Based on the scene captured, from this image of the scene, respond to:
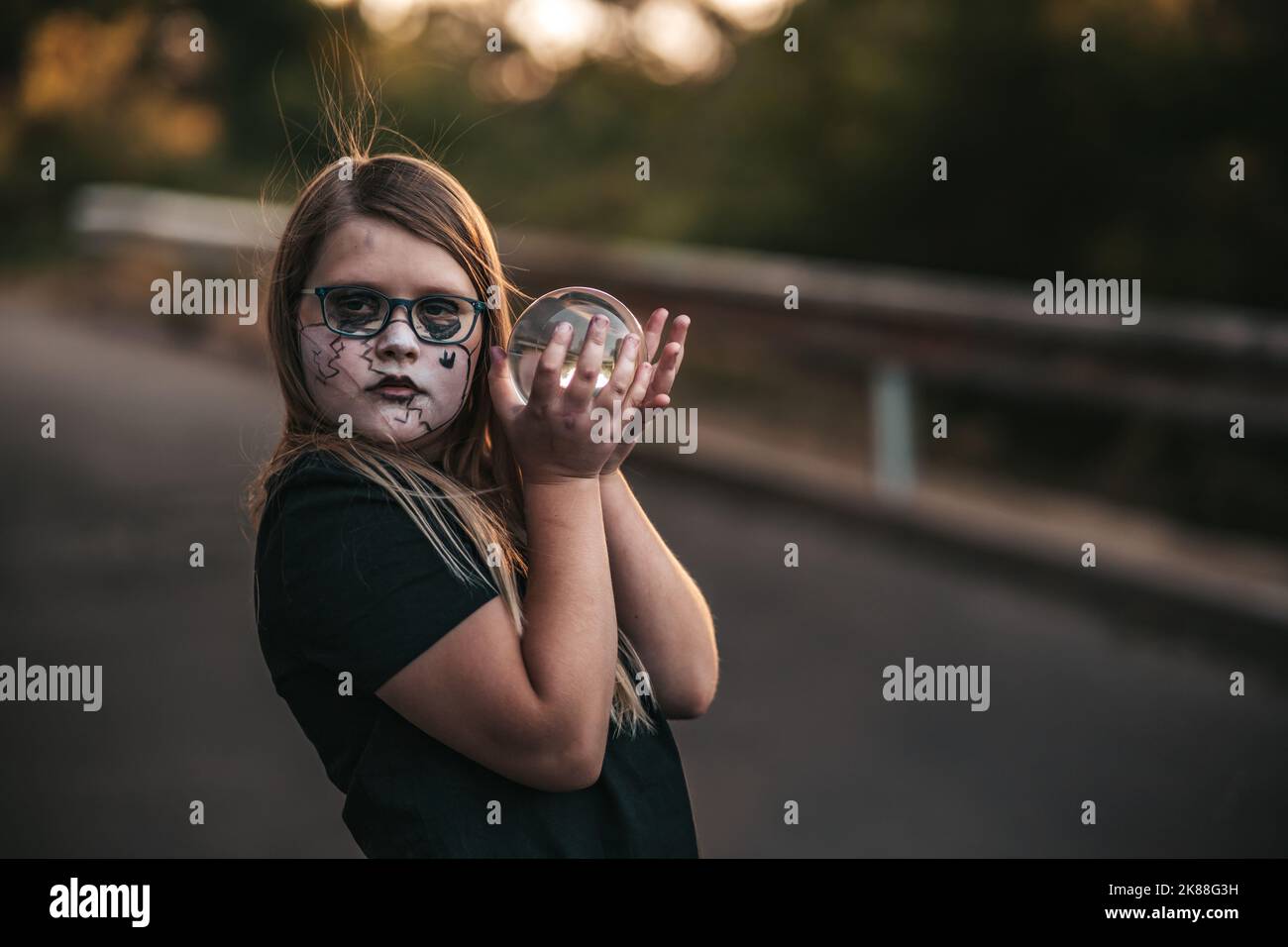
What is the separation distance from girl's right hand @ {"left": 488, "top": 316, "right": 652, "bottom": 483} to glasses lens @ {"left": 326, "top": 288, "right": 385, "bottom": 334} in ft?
0.53

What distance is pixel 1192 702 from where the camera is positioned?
191 inches

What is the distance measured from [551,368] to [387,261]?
1.02 ft

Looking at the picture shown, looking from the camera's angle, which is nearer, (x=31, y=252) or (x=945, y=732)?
(x=945, y=732)

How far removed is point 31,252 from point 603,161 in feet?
18.4

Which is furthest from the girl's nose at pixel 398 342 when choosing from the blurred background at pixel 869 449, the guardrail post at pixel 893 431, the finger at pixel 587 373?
the guardrail post at pixel 893 431

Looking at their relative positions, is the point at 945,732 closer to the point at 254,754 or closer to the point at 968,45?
the point at 254,754

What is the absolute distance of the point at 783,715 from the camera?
4.96 metres

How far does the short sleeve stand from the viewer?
163cm
